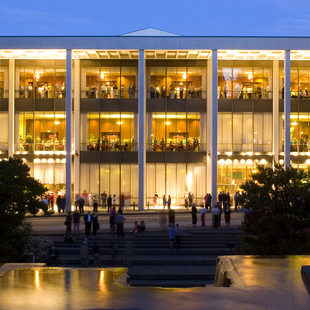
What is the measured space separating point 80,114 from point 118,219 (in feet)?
66.1

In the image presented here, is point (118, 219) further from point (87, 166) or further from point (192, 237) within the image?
point (87, 166)

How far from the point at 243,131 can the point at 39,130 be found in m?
16.7

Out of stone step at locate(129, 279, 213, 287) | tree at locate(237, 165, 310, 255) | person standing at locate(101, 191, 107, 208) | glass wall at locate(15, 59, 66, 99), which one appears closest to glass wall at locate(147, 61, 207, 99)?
glass wall at locate(15, 59, 66, 99)

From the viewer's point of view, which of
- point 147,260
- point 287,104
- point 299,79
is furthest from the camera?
point 299,79

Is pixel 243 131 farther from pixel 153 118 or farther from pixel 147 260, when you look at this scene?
pixel 147 260

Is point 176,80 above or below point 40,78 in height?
below

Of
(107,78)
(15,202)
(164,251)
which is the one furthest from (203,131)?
(15,202)

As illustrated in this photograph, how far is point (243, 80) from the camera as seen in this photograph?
46.1 m

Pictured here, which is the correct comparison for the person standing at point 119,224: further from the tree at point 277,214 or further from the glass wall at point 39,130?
the glass wall at point 39,130

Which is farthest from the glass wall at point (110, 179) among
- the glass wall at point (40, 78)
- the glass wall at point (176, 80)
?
the glass wall at point (40, 78)

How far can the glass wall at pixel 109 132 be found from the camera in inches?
1778

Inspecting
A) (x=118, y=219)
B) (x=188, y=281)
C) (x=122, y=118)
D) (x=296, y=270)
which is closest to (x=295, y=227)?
(x=188, y=281)

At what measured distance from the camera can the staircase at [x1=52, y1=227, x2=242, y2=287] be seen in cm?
2105

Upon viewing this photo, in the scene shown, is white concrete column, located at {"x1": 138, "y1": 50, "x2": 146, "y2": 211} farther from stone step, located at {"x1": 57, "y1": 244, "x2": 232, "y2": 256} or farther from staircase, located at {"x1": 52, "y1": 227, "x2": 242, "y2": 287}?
stone step, located at {"x1": 57, "y1": 244, "x2": 232, "y2": 256}
